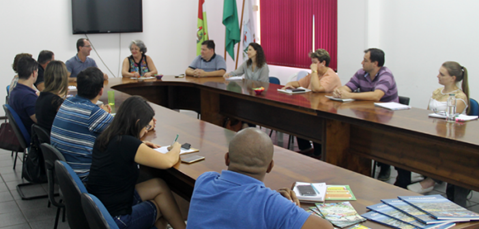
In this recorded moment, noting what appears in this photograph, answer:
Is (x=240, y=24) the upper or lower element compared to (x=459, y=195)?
upper

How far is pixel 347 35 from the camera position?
18.5ft

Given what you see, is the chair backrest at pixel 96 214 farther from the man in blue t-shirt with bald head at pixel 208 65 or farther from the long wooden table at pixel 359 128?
the man in blue t-shirt with bald head at pixel 208 65

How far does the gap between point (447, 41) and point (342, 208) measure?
12.3 ft

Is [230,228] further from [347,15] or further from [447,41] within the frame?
[347,15]

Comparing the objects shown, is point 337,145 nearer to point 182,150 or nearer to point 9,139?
point 182,150

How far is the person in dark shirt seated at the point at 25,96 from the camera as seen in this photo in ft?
11.3

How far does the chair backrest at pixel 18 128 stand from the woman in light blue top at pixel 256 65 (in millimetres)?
2891

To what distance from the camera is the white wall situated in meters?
4.55

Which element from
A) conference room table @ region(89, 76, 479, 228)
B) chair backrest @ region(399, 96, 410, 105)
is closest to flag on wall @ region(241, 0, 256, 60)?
conference room table @ region(89, 76, 479, 228)

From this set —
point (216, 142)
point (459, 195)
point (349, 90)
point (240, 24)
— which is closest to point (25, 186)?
point (216, 142)

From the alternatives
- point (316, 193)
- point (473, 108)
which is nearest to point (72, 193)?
point (316, 193)

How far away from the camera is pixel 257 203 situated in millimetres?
1196

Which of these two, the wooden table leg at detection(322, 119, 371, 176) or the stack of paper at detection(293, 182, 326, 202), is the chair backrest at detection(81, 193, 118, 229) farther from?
the wooden table leg at detection(322, 119, 371, 176)

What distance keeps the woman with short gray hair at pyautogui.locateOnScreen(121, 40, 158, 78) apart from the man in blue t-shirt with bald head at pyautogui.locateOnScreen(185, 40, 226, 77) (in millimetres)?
583
